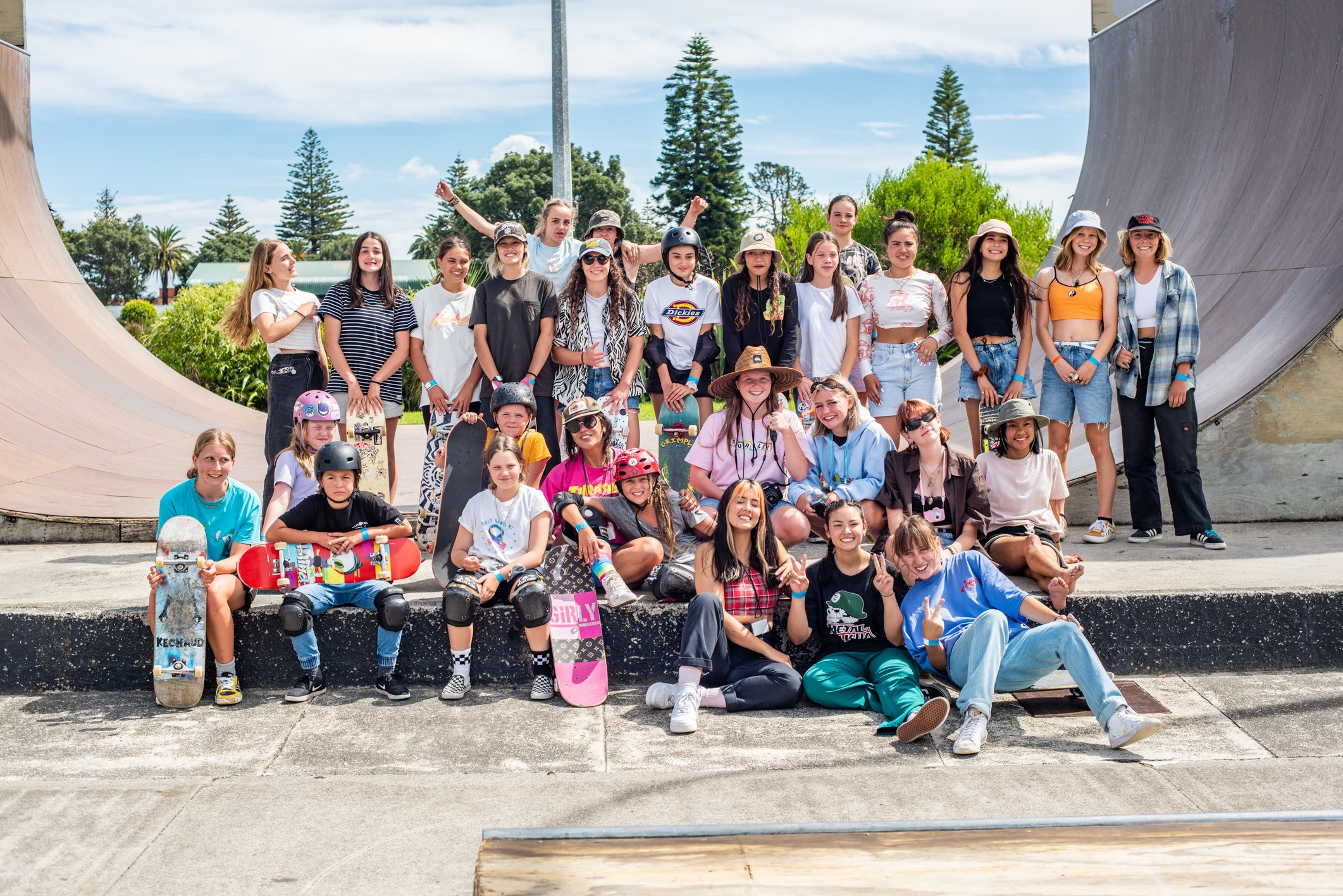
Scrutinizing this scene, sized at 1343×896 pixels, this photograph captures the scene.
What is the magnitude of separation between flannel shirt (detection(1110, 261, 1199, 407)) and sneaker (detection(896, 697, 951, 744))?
8.53 ft

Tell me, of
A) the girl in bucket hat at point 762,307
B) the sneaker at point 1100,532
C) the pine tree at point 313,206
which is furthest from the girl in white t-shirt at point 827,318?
the pine tree at point 313,206

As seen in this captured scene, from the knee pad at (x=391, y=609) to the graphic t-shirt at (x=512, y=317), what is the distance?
4.50 ft

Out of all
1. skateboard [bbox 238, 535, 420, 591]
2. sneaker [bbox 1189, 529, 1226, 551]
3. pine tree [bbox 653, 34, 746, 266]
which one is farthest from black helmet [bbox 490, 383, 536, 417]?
pine tree [bbox 653, 34, 746, 266]

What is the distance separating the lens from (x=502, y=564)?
4715 millimetres

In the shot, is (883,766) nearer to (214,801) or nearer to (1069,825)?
(1069,825)

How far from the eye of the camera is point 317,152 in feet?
249

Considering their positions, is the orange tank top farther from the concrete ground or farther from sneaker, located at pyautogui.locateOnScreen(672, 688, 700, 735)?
sneaker, located at pyautogui.locateOnScreen(672, 688, 700, 735)

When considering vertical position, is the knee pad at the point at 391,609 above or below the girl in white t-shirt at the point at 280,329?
below

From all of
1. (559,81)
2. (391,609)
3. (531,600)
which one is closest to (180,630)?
(391,609)

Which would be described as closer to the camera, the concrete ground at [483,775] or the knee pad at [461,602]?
the concrete ground at [483,775]

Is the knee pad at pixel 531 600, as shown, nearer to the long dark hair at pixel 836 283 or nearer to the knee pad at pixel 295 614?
the knee pad at pixel 295 614

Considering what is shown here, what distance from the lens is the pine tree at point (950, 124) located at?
44781mm

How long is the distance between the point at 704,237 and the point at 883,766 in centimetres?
4168

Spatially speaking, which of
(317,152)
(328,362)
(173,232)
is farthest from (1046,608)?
(173,232)
